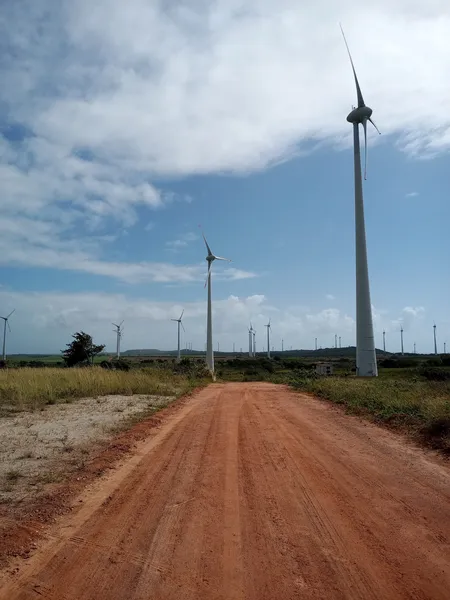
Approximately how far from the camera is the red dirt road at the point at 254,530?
13.0ft

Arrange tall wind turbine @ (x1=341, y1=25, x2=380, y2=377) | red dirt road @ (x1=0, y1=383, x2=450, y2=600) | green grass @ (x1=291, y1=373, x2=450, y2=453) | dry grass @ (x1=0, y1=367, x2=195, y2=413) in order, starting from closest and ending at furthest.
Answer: red dirt road @ (x1=0, y1=383, x2=450, y2=600), green grass @ (x1=291, y1=373, x2=450, y2=453), dry grass @ (x1=0, y1=367, x2=195, y2=413), tall wind turbine @ (x1=341, y1=25, x2=380, y2=377)

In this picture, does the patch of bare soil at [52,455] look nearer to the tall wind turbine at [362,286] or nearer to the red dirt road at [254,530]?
the red dirt road at [254,530]

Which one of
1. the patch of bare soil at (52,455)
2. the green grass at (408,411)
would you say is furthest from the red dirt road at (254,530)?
the green grass at (408,411)

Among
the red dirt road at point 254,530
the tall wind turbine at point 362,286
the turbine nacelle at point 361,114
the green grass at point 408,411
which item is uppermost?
the turbine nacelle at point 361,114

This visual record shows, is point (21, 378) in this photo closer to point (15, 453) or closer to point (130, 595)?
point (15, 453)

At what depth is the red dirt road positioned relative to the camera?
3965mm

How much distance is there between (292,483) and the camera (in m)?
6.85

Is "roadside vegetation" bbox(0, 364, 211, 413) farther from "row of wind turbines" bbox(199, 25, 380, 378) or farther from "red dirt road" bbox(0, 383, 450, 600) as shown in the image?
"row of wind turbines" bbox(199, 25, 380, 378)

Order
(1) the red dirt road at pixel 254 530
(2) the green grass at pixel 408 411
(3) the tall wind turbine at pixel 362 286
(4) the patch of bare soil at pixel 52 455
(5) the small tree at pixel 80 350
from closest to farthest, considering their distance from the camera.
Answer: (1) the red dirt road at pixel 254 530, (4) the patch of bare soil at pixel 52 455, (2) the green grass at pixel 408 411, (3) the tall wind turbine at pixel 362 286, (5) the small tree at pixel 80 350

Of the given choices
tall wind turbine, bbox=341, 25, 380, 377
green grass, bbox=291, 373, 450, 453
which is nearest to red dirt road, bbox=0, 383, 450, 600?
green grass, bbox=291, 373, 450, 453

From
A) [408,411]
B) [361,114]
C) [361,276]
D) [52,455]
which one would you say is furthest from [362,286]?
[52,455]

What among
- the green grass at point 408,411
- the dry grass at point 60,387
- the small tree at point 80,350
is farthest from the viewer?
the small tree at point 80,350

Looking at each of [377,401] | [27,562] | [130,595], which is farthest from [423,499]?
[377,401]

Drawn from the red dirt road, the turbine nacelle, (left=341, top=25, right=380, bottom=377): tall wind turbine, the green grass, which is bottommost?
the red dirt road
